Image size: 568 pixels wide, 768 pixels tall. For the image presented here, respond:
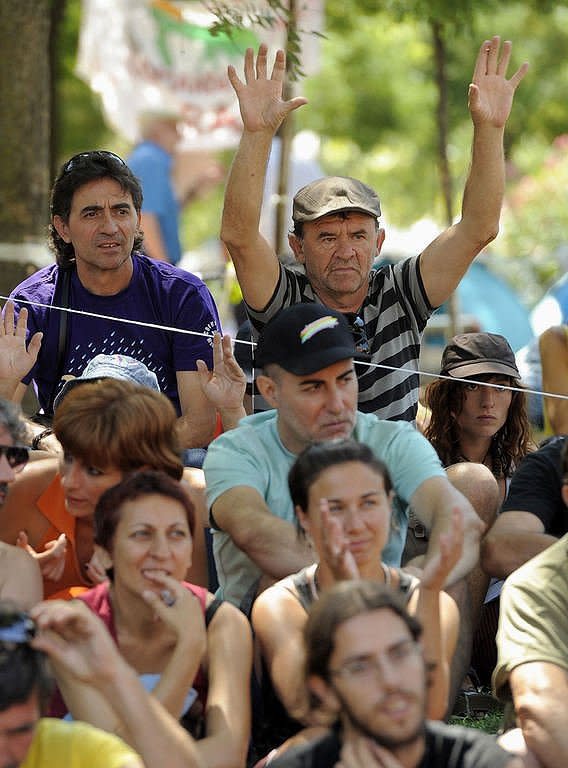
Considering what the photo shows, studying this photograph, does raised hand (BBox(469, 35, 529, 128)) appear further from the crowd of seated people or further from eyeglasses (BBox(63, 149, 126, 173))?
eyeglasses (BBox(63, 149, 126, 173))

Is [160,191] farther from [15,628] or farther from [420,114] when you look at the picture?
[420,114]

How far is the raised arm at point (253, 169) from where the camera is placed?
18.5 feet

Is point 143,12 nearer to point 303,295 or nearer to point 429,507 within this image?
point 303,295

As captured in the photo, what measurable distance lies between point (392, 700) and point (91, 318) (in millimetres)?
2957

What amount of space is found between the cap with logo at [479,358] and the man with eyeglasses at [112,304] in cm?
96

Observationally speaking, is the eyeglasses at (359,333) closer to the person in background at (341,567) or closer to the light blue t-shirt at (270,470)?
the light blue t-shirt at (270,470)

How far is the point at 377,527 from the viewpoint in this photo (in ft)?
14.1

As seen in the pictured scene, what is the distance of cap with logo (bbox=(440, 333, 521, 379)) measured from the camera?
602 cm

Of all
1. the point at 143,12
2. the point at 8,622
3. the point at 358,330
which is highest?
the point at 143,12

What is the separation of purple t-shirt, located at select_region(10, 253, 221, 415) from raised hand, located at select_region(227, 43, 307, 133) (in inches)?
30.7

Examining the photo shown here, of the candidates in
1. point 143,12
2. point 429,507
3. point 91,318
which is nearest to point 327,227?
point 91,318

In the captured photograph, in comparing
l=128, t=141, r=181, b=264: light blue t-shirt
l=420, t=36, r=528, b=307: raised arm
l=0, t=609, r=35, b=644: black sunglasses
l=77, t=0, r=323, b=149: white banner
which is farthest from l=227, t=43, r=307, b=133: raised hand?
l=77, t=0, r=323, b=149: white banner

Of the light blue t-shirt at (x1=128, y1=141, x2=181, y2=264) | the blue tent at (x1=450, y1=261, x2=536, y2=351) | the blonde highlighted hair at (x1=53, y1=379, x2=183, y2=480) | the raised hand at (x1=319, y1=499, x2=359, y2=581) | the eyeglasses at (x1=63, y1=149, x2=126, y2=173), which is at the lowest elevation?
the raised hand at (x1=319, y1=499, x2=359, y2=581)

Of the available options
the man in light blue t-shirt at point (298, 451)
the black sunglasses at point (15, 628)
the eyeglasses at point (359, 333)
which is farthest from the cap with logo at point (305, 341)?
the black sunglasses at point (15, 628)
